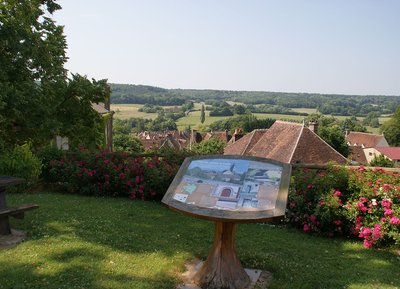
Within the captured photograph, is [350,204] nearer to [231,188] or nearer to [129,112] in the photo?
[231,188]

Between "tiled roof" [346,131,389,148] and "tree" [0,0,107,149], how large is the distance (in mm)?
73320

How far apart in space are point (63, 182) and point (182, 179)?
21.2 ft

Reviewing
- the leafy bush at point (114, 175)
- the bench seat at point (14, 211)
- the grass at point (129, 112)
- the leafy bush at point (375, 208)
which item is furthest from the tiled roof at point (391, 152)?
the grass at point (129, 112)

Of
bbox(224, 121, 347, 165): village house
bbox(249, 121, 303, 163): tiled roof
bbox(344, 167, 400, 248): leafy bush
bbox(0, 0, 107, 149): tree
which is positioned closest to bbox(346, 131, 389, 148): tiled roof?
bbox(249, 121, 303, 163): tiled roof

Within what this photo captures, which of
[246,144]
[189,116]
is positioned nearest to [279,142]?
[246,144]

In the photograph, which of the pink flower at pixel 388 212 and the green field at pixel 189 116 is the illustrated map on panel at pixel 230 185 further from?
the green field at pixel 189 116

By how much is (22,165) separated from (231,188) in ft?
23.7

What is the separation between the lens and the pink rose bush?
654 cm

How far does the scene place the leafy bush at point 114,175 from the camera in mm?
9445

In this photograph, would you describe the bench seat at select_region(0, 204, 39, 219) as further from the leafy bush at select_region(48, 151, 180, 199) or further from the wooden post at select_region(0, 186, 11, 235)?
the leafy bush at select_region(48, 151, 180, 199)

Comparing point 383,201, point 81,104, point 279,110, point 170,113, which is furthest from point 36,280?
point 279,110

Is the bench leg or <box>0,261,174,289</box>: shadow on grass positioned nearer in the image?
<box>0,261,174,289</box>: shadow on grass

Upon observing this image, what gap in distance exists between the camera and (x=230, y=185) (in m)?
4.56

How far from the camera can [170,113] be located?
160m
